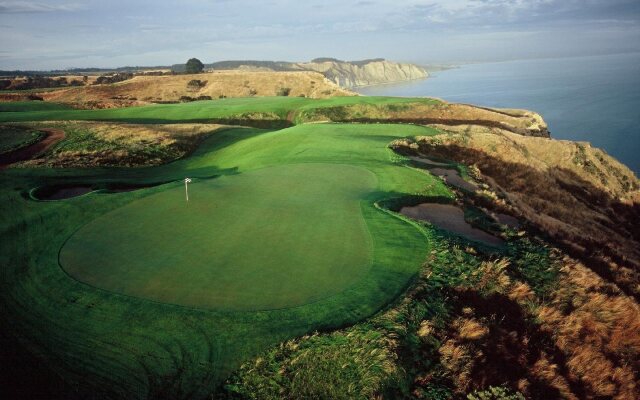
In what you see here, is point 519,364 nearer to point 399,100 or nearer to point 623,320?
point 623,320

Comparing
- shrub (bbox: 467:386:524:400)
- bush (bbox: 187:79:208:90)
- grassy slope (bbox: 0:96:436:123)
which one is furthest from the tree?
shrub (bbox: 467:386:524:400)

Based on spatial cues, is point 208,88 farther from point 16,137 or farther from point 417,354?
point 417,354

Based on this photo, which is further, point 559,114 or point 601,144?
point 559,114

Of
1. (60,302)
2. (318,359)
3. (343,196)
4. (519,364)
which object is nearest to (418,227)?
(343,196)

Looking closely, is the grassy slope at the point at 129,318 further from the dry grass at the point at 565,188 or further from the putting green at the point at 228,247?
the dry grass at the point at 565,188

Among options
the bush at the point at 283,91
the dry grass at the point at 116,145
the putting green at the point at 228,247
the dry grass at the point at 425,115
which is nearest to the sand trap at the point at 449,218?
the putting green at the point at 228,247
